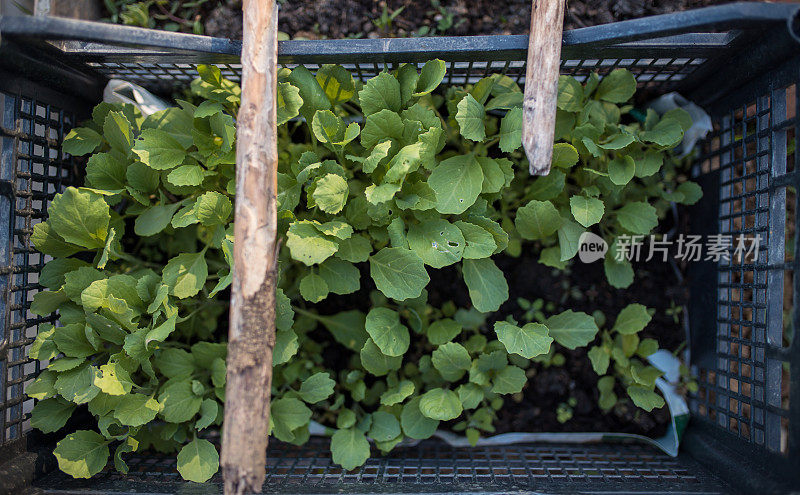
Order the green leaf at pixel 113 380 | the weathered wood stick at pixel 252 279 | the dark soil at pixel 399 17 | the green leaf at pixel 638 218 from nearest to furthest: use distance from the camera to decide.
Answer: the weathered wood stick at pixel 252 279, the green leaf at pixel 113 380, the green leaf at pixel 638 218, the dark soil at pixel 399 17

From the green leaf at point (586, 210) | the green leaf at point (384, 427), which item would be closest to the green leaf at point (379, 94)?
the green leaf at point (586, 210)

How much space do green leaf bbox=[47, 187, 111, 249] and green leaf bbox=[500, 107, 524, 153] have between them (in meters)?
0.89

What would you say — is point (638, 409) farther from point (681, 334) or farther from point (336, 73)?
point (336, 73)

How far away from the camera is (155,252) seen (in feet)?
4.59

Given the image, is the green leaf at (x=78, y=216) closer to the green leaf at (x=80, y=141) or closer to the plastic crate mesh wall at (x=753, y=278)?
the green leaf at (x=80, y=141)

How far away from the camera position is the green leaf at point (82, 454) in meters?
1.11

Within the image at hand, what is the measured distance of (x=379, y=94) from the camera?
3.63 ft

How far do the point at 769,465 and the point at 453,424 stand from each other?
2.33 feet

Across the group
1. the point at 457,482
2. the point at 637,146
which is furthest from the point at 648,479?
the point at 637,146

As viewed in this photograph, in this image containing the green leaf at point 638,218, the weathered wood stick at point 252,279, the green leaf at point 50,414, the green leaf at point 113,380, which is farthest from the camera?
the green leaf at point 638,218

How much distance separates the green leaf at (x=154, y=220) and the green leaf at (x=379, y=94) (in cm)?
51

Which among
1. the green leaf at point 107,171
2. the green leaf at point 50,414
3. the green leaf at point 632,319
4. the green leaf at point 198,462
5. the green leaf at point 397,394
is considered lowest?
the green leaf at point 198,462

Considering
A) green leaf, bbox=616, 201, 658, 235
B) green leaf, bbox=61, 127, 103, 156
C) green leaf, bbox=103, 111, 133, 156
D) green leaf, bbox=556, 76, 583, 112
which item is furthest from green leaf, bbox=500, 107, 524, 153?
green leaf, bbox=61, 127, 103, 156

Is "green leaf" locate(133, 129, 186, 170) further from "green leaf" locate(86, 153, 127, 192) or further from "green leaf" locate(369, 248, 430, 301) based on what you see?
"green leaf" locate(369, 248, 430, 301)
